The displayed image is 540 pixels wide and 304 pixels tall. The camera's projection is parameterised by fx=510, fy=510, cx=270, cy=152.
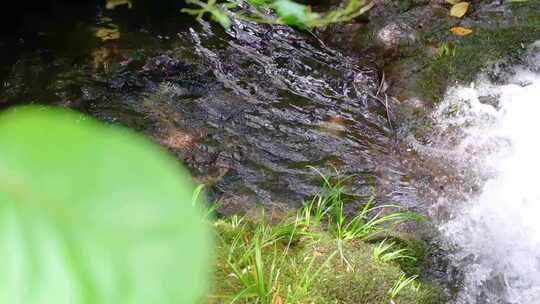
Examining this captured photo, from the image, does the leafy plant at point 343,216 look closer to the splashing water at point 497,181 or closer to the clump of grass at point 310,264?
the clump of grass at point 310,264

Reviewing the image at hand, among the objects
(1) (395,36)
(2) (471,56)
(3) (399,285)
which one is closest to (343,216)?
(3) (399,285)

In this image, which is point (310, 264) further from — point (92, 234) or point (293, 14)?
point (92, 234)

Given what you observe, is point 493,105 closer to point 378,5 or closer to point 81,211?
point 378,5

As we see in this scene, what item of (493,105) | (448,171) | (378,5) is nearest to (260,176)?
(448,171)

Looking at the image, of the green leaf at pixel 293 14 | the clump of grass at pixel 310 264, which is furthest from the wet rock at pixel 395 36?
the green leaf at pixel 293 14

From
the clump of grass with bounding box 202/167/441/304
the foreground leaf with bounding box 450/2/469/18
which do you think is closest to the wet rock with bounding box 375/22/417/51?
the foreground leaf with bounding box 450/2/469/18

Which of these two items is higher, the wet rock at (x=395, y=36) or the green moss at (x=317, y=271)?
the wet rock at (x=395, y=36)

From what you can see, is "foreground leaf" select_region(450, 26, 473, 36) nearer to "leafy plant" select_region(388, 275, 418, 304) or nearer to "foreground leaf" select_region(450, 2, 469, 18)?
"foreground leaf" select_region(450, 2, 469, 18)
